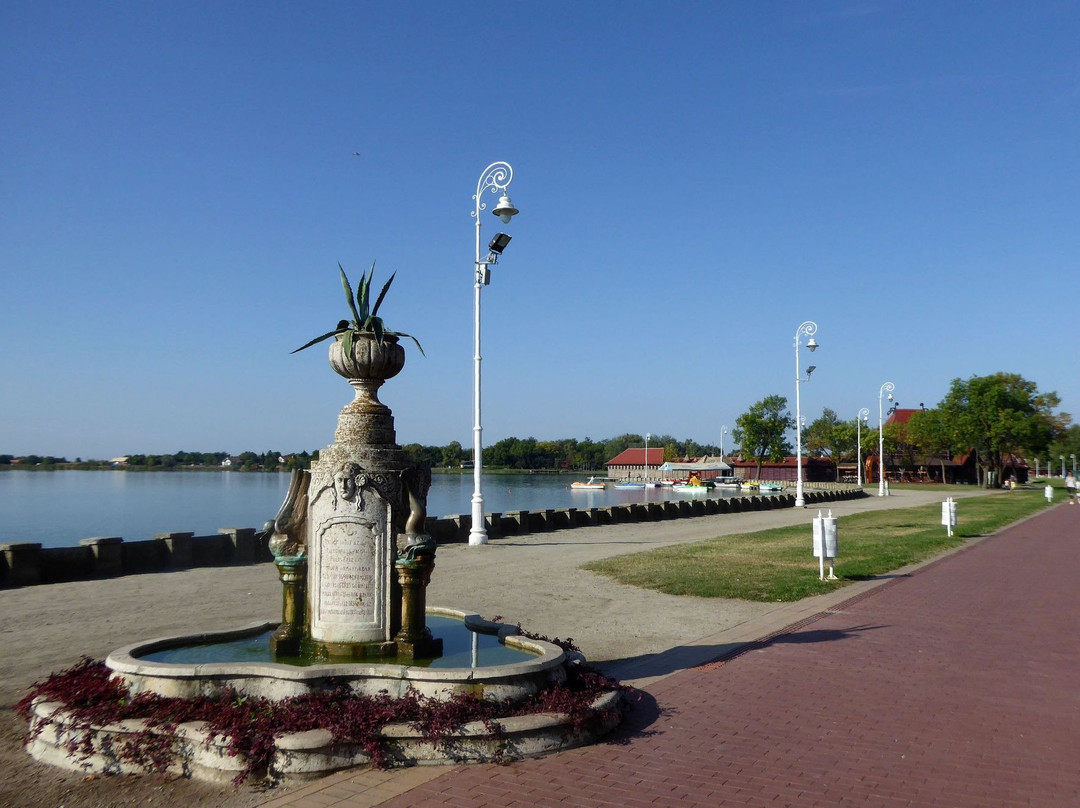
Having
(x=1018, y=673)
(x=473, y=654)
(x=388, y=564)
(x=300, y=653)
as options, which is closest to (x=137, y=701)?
(x=300, y=653)

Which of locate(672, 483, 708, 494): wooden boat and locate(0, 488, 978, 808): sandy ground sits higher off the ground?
locate(0, 488, 978, 808): sandy ground

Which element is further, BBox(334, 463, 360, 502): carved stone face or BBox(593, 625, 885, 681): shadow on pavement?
BBox(593, 625, 885, 681): shadow on pavement

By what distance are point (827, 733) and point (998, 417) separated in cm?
8626

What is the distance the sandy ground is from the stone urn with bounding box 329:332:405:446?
3.07 m

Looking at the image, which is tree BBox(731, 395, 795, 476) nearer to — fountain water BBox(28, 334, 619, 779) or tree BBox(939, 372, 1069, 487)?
tree BBox(939, 372, 1069, 487)

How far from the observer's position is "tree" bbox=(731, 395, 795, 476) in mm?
111250

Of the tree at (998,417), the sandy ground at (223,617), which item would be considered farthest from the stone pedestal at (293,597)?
the tree at (998,417)

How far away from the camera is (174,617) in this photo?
36.6ft

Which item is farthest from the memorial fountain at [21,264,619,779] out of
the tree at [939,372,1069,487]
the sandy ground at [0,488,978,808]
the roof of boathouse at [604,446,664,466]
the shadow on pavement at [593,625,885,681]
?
the roof of boathouse at [604,446,664,466]

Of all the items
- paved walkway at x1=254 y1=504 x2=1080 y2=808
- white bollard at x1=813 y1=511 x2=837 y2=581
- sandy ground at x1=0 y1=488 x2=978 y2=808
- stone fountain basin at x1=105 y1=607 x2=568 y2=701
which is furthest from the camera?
white bollard at x1=813 y1=511 x2=837 y2=581

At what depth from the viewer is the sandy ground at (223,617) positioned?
5.30 metres

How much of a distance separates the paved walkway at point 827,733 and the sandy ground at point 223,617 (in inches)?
21.5

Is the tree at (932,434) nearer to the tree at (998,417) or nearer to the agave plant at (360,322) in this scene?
the tree at (998,417)

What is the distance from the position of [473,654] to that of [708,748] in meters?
2.26
